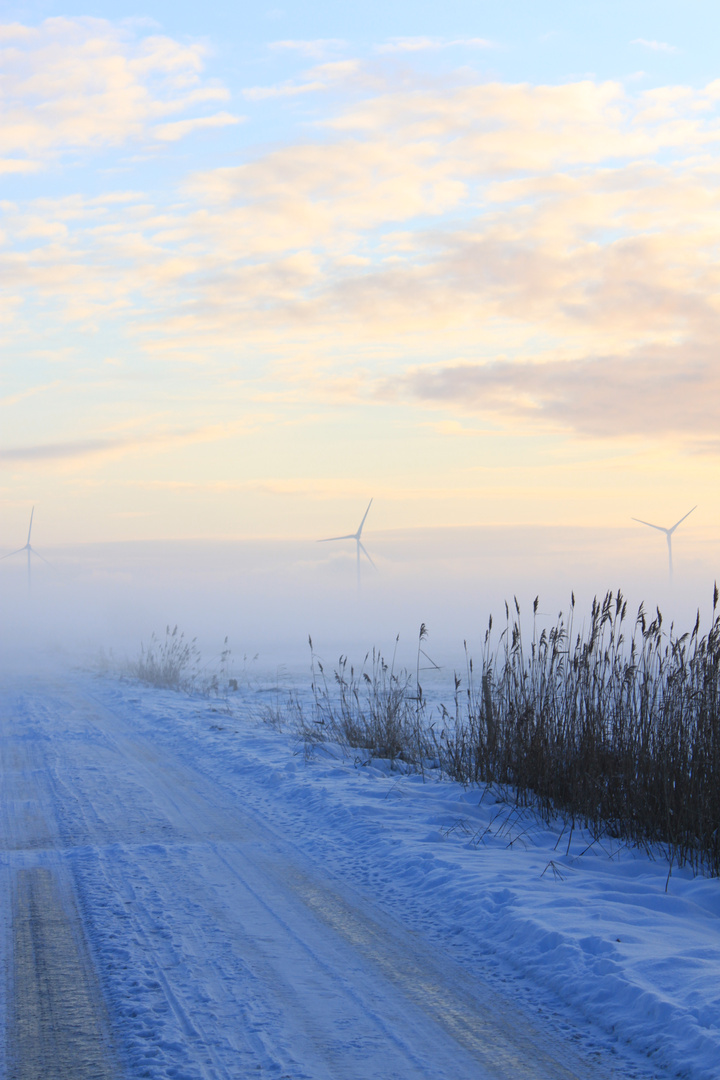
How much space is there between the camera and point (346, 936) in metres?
5.17

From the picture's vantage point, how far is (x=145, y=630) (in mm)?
72812

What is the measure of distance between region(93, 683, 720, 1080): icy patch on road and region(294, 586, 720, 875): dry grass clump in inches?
15.2

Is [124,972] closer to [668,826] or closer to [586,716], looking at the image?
[668,826]

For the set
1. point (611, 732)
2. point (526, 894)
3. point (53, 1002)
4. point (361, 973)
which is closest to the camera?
point (53, 1002)

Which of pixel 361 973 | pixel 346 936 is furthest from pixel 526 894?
pixel 361 973

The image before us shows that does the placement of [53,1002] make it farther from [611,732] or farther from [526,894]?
[611,732]

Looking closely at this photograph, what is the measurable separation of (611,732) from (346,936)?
4.10m

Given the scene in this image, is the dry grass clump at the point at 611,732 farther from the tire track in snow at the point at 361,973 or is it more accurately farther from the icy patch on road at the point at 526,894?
the tire track in snow at the point at 361,973

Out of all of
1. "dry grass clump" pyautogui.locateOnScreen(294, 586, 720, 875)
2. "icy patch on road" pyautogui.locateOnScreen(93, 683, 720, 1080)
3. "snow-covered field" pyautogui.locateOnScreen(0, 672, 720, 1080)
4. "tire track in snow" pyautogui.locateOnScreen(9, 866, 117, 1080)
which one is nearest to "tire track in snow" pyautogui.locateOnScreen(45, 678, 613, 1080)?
"snow-covered field" pyautogui.locateOnScreen(0, 672, 720, 1080)

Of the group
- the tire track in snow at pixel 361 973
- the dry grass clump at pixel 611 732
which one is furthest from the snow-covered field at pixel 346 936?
the dry grass clump at pixel 611 732

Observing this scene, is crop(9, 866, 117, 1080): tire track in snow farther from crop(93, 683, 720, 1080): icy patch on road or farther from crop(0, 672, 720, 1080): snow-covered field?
crop(93, 683, 720, 1080): icy patch on road

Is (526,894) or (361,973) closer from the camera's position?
(361,973)

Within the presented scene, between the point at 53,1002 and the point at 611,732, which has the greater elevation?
the point at 611,732

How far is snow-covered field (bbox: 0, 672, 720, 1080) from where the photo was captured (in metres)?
3.82
